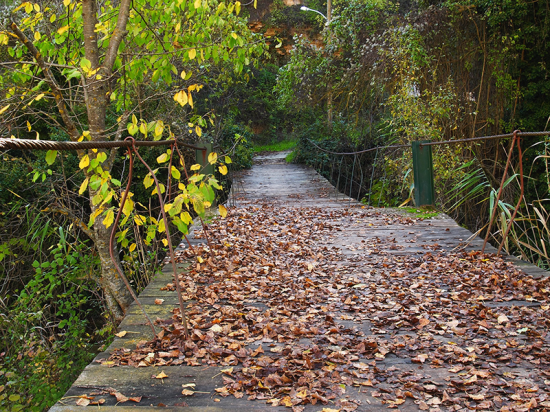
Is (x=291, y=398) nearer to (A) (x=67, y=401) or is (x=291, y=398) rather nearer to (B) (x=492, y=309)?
(A) (x=67, y=401)

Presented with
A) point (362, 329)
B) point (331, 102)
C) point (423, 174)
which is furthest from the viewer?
point (331, 102)

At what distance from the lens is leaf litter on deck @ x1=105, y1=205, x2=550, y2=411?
1.91 meters

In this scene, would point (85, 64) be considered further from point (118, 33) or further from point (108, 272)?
point (108, 272)

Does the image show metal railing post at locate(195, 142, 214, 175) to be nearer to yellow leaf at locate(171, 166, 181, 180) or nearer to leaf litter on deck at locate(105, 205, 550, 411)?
leaf litter on deck at locate(105, 205, 550, 411)

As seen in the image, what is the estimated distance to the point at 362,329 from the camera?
2.55 metres

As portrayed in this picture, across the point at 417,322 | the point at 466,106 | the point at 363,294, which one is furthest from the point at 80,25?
the point at 466,106

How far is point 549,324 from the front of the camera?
2.46 m

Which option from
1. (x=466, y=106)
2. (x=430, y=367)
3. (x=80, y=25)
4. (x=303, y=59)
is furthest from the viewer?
(x=303, y=59)

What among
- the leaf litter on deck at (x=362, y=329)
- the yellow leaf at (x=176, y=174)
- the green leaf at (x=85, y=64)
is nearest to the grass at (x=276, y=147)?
the leaf litter on deck at (x=362, y=329)

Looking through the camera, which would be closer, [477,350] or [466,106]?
[477,350]

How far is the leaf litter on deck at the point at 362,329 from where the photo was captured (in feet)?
6.25

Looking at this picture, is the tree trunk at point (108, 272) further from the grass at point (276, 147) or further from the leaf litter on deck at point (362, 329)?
the grass at point (276, 147)

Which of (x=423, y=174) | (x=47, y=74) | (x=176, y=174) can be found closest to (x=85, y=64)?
(x=47, y=74)

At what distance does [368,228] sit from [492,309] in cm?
263
